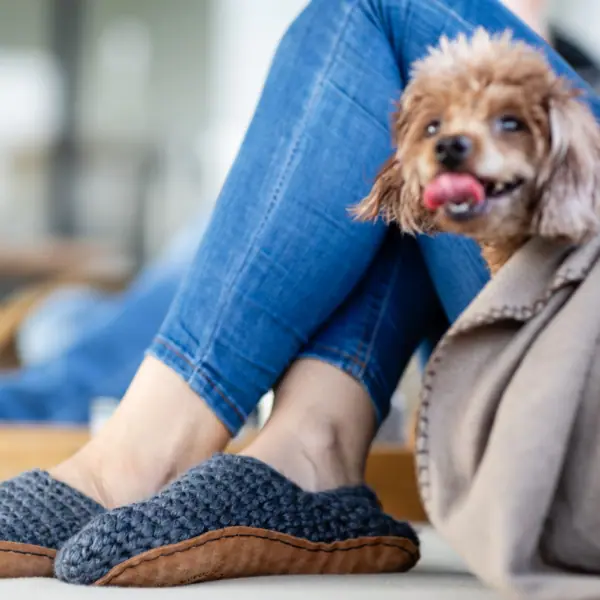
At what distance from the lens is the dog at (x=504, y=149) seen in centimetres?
53

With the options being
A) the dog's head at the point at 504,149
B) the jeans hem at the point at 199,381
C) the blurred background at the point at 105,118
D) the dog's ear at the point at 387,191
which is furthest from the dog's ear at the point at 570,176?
the blurred background at the point at 105,118

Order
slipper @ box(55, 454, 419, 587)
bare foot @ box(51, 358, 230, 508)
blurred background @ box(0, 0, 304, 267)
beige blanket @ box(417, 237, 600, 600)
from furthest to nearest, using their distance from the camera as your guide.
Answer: blurred background @ box(0, 0, 304, 267)
bare foot @ box(51, 358, 230, 508)
slipper @ box(55, 454, 419, 587)
beige blanket @ box(417, 237, 600, 600)

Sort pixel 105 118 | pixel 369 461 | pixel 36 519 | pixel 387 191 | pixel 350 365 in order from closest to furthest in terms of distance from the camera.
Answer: pixel 387 191 < pixel 36 519 < pixel 350 365 < pixel 369 461 < pixel 105 118

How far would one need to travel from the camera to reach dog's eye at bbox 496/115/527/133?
1.78 ft

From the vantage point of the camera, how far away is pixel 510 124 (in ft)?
1.79

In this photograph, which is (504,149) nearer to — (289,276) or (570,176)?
(570,176)

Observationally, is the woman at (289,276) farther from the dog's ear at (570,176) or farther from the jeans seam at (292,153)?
the dog's ear at (570,176)

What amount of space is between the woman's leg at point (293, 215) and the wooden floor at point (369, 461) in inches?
15.2

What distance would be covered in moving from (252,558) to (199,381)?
16cm

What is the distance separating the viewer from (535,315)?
56cm

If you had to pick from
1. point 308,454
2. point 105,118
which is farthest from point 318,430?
point 105,118

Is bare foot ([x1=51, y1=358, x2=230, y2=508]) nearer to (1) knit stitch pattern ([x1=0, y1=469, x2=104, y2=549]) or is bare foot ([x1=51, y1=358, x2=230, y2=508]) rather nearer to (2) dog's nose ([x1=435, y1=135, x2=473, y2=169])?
(1) knit stitch pattern ([x1=0, y1=469, x2=104, y2=549])

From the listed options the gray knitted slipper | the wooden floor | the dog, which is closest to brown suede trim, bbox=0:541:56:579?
the gray knitted slipper

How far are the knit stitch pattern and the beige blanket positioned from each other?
29 centimetres
